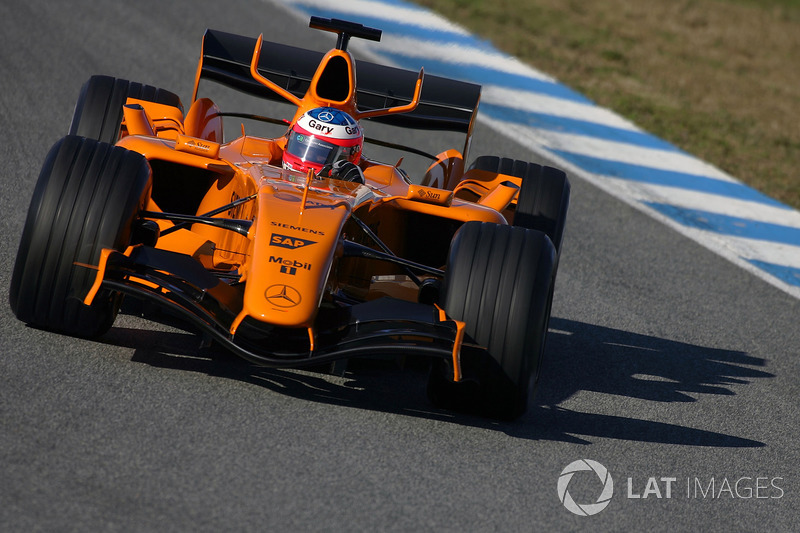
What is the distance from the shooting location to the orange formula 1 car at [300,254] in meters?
4.68

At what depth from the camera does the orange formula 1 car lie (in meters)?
4.68

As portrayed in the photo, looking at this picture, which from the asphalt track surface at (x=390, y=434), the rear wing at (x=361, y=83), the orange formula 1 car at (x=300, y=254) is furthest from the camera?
the rear wing at (x=361, y=83)

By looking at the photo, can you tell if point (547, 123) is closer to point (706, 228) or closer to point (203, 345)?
point (706, 228)

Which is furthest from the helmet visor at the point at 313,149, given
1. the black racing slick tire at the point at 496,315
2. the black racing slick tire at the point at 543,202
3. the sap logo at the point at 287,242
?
the black racing slick tire at the point at 543,202

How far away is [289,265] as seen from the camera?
480 centimetres

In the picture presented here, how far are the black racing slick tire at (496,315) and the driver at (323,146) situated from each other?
1021 millimetres

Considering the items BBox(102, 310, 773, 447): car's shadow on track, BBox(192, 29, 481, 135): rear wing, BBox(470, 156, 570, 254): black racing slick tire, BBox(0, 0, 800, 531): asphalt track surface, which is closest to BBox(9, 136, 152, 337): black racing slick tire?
BBox(0, 0, 800, 531): asphalt track surface

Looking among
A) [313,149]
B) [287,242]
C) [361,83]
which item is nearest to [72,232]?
[287,242]

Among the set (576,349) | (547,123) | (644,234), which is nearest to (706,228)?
(644,234)

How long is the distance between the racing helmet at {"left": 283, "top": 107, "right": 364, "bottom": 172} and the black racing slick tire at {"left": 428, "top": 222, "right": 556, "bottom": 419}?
1087 millimetres

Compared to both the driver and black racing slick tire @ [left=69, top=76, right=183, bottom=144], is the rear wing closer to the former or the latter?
black racing slick tire @ [left=69, top=76, right=183, bottom=144]

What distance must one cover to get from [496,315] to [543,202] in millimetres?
1858

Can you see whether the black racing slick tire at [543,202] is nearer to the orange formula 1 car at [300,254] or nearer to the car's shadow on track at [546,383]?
the orange formula 1 car at [300,254]

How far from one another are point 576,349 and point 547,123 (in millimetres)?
5264
